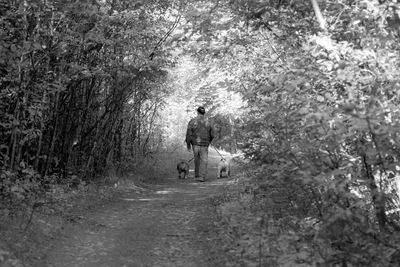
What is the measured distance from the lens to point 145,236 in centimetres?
764

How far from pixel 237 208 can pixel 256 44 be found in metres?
3.54

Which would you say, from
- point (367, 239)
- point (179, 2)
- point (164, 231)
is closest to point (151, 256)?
point (164, 231)

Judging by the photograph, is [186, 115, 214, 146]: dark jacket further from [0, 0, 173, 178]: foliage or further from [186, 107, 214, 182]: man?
[0, 0, 173, 178]: foliage

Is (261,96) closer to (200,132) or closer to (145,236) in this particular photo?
(145,236)

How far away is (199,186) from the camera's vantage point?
13836mm

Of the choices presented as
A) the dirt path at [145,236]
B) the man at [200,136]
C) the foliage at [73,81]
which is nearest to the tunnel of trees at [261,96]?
the foliage at [73,81]

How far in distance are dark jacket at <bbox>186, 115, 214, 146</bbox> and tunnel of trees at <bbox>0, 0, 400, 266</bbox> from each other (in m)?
1.87

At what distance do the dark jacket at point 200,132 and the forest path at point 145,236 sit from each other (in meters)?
4.22

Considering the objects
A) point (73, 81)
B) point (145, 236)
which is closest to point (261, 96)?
point (145, 236)

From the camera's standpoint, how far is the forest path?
6.32 metres

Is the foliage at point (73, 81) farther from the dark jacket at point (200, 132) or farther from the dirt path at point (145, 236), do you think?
the dark jacket at point (200, 132)

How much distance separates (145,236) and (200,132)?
7978 mm

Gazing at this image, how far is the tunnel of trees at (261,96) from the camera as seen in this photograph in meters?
4.73

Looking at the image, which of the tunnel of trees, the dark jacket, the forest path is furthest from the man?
the forest path
